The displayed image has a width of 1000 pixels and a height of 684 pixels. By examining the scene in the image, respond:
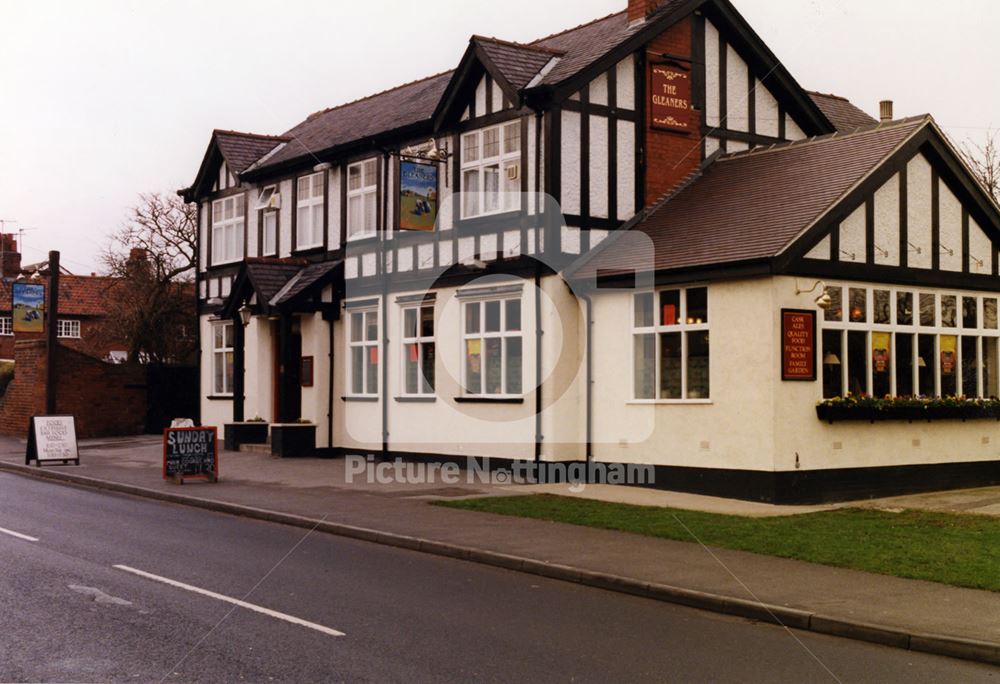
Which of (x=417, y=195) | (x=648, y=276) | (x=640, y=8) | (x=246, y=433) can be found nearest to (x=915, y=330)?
(x=648, y=276)

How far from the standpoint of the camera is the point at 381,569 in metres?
11.9

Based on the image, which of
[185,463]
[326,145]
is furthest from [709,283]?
[326,145]

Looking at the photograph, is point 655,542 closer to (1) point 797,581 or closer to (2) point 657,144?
(1) point 797,581

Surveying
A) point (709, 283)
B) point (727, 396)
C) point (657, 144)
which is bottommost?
point (727, 396)

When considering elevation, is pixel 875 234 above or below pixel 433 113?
below

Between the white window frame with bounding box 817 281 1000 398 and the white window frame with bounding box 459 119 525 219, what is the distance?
6.49 m

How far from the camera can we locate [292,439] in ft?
87.0

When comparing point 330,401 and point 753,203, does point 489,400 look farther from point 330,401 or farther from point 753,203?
point 330,401

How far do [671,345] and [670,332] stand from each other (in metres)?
0.23

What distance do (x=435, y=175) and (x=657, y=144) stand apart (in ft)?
15.0

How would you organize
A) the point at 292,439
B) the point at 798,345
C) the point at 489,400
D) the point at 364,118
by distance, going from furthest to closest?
the point at 364,118, the point at 292,439, the point at 489,400, the point at 798,345

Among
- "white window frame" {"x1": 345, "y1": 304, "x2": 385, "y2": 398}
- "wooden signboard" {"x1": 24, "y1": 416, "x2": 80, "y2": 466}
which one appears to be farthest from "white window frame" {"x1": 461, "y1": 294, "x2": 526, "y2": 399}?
"wooden signboard" {"x1": 24, "y1": 416, "x2": 80, "y2": 466}

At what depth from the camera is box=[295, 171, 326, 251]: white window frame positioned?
2766cm

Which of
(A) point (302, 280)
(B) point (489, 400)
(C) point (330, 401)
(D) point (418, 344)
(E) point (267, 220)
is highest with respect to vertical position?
(E) point (267, 220)
